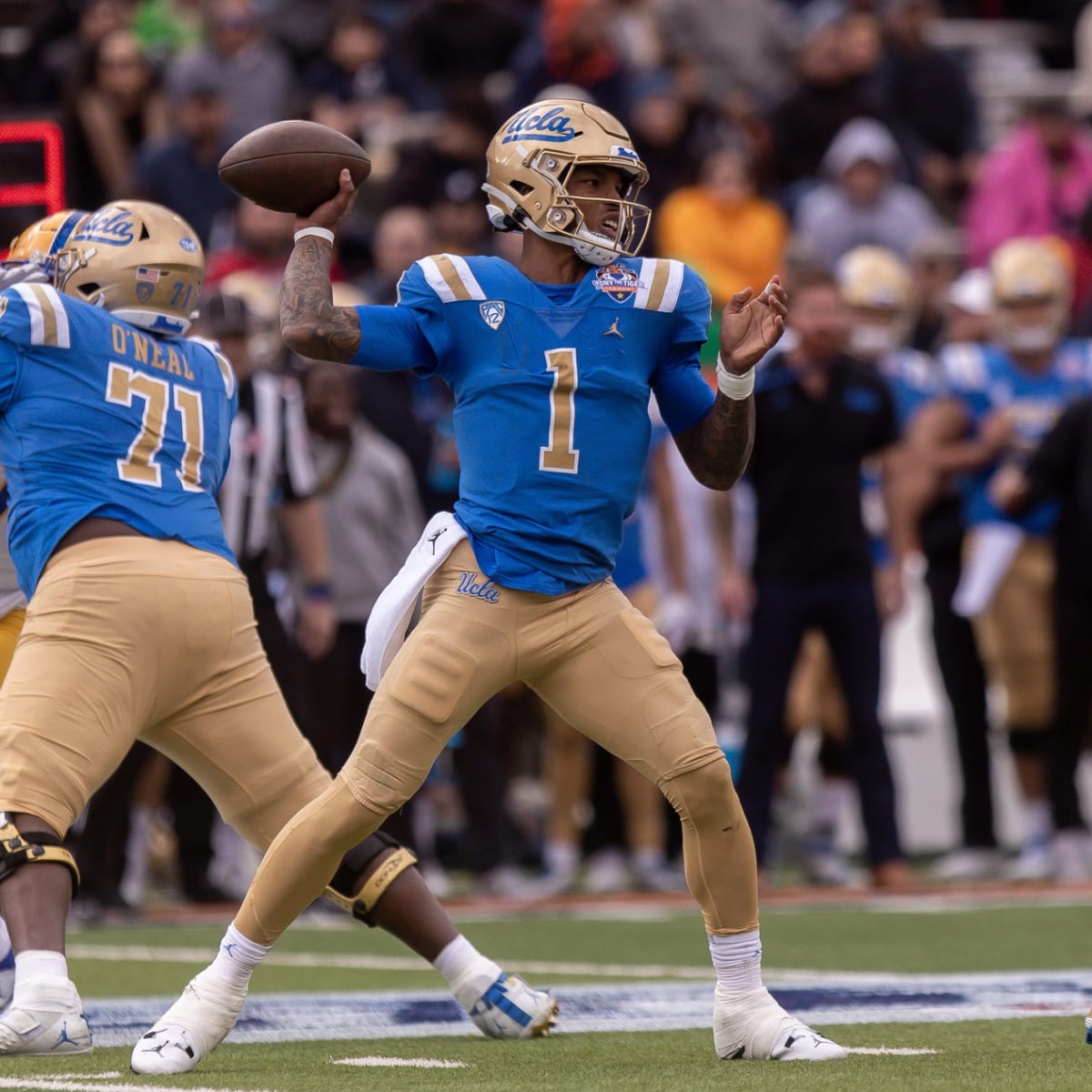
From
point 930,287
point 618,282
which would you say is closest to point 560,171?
point 618,282

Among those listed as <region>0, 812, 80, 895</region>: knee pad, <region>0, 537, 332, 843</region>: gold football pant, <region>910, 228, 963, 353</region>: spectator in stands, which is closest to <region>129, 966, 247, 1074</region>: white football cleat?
<region>0, 812, 80, 895</region>: knee pad

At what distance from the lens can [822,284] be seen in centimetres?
943

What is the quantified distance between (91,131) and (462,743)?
5548 millimetres

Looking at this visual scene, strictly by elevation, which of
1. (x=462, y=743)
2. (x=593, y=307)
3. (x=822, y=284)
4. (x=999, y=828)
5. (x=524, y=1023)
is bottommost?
(x=999, y=828)

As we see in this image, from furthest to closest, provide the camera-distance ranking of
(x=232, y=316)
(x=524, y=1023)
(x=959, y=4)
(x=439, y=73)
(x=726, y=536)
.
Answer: (x=959, y=4)
(x=439, y=73)
(x=726, y=536)
(x=232, y=316)
(x=524, y=1023)

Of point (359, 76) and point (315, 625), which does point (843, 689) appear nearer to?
point (315, 625)

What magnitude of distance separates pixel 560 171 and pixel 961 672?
5.84 metres

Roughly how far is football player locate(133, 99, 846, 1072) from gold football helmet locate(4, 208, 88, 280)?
Answer: 3.10 feet

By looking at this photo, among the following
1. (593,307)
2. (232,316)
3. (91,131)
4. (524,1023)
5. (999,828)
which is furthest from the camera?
(91,131)

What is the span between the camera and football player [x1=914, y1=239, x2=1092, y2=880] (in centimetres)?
1008

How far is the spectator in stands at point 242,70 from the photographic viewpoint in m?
13.5

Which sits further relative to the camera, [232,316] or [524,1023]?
[232,316]

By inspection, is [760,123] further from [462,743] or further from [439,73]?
[462,743]

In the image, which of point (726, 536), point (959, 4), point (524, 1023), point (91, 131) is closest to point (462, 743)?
point (726, 536)
